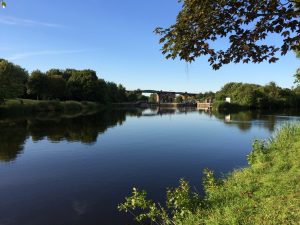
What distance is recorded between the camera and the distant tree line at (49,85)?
74.1 m

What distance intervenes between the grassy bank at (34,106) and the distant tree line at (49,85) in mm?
2375

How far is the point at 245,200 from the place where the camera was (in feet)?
33.3

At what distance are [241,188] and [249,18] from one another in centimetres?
723

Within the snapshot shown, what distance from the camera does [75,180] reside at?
18.7 m

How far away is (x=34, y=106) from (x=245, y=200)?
84755 mm

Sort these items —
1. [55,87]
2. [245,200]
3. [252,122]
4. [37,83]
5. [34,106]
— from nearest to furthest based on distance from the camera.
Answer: [245,200], [252,122], [34,106], [37,83], [55,87]

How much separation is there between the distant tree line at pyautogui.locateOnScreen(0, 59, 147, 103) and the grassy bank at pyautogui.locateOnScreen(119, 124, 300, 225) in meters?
69.8

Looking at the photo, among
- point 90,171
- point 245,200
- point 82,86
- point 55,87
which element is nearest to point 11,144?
point 90,171

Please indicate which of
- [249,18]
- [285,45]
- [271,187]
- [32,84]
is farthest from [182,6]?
[32,84]

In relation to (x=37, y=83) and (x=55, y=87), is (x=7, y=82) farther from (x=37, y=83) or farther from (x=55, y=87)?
(x=55, y=87)

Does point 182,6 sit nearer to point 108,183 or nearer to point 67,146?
point 108,183

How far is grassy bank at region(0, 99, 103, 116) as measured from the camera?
73.4m

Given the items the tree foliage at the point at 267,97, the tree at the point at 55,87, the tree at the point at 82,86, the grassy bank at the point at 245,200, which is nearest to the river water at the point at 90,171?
the grassy bank at the point at 245,200

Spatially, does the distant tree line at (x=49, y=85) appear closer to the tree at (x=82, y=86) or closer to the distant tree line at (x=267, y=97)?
the tree at (x=82, y=86)
